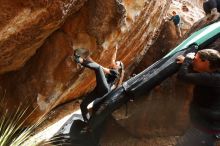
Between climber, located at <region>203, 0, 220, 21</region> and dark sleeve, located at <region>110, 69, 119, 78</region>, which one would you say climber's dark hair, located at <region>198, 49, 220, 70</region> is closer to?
dark sleeve, located at <region>110, 69, 119, 78</region>

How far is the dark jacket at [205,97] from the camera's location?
14.2ft

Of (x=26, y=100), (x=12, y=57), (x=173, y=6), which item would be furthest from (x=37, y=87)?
(x=173, y=6)

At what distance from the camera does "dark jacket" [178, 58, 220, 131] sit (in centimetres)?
432

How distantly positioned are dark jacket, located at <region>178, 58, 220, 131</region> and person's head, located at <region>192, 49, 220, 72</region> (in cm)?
→ 8

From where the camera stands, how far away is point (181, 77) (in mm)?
4590

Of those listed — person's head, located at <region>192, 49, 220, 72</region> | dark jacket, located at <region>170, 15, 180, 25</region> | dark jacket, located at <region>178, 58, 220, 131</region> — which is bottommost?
dark jacket, located at <region>170, 15, 180, 25</region>

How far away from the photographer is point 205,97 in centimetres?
448

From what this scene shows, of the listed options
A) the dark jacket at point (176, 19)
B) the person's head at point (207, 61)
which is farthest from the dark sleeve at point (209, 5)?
the person's head at point (207, 61)

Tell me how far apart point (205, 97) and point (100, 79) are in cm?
177

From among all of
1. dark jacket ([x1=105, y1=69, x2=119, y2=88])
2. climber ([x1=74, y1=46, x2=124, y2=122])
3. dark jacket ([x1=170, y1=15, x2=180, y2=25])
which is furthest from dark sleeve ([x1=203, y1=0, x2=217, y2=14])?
dark jacket ([x1=105, y1=69, x2=119, y2=88])

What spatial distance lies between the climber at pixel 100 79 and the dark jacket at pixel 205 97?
4.80 ft

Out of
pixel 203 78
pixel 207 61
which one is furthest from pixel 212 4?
pixel 203 78

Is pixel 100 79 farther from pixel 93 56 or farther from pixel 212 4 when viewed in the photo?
pixel 212 4

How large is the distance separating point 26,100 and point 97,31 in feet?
5.84
